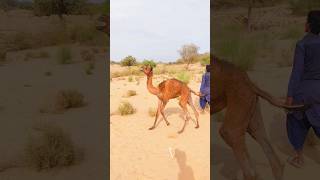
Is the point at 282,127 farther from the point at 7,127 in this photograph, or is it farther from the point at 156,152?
the point at 7,127

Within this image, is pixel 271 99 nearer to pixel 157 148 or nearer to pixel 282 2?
pixel 157 148

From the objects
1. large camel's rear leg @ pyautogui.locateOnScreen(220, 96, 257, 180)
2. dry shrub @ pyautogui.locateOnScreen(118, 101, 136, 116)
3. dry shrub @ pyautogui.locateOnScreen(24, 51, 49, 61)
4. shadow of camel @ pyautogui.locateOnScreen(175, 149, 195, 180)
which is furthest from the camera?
dry shrub @ pyautogui.locateOnScreen(24, 51, 49, 61)

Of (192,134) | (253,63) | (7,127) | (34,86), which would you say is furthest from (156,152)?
(253,63)

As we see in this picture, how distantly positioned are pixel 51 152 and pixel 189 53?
23690 millimetres

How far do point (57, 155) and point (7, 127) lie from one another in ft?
9.23

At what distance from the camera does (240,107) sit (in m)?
5.81

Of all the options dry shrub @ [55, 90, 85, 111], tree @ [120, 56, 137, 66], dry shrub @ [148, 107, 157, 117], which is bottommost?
dry shrub @ [148, 107, 157, 117]

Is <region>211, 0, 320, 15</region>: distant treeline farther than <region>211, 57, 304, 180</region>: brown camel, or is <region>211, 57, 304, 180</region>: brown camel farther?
<region>211, 0, 320, 15</region>: distant treeline

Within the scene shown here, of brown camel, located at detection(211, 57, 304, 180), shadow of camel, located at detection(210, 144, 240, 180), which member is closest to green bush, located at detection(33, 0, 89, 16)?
shadow of camel, located at detection(210, 144, 240, 180)

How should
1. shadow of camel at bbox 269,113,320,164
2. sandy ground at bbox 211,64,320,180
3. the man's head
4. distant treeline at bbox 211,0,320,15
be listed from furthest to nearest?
distant treeline at bbox 211,0,320,15 → shadow of camel at bbox 269,113,320,164 → sandy ground at bbox 211,64,320,180 → the man's head

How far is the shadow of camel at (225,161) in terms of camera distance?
711 cm

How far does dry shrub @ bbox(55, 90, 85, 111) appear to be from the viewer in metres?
11.6

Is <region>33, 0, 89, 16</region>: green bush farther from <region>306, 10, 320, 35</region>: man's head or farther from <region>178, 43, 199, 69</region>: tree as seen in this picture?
<region>306, 10, 320, 35</region>: man's head

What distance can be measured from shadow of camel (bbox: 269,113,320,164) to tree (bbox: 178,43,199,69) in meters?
20.7
